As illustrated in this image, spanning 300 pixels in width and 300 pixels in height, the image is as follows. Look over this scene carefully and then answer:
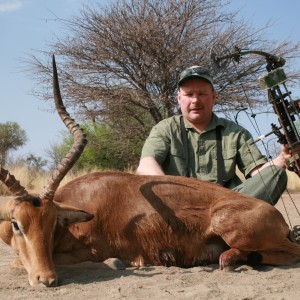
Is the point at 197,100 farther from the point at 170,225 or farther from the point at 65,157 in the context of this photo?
the point at 65,157

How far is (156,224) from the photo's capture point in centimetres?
555

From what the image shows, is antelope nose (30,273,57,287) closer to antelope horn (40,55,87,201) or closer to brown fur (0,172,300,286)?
brown fur (0,172,300,286)

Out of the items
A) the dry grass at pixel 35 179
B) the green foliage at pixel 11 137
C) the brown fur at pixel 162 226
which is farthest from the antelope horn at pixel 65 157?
the green foliage at pixel 11 137

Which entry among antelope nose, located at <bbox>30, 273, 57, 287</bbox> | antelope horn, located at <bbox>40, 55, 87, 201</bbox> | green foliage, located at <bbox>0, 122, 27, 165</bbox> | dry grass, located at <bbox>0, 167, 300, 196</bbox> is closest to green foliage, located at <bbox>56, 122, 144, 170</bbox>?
dry grass, located at <bbox>0, 167, 300, 196</bbox>

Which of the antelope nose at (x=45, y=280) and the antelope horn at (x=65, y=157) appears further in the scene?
the antelope horn at (x=65, y=157)

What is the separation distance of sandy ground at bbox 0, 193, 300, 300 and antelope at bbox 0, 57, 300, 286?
213 mm

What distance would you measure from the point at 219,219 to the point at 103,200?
1160 millimetres

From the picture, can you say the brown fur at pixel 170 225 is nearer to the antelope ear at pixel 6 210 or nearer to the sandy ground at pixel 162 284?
the sandy ground at pixel 162 284

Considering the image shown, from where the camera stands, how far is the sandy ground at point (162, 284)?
422 cm

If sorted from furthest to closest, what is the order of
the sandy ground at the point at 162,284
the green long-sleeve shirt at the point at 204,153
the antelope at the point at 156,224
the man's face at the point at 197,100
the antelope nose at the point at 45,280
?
the man's face at the point at 197,100, the green long-sleeve shirt at the point at 204,153, the antelope at the point at 156,224, the antelope nose at the point at 45,280, the sandy ground at the point at 162,284

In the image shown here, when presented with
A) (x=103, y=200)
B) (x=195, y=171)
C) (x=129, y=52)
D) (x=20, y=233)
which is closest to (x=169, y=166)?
(x=195, y=171)

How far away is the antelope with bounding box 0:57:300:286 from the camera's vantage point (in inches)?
209

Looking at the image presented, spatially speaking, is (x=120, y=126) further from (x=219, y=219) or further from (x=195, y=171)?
(x=219, y=219)

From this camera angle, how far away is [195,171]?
6.95 m
